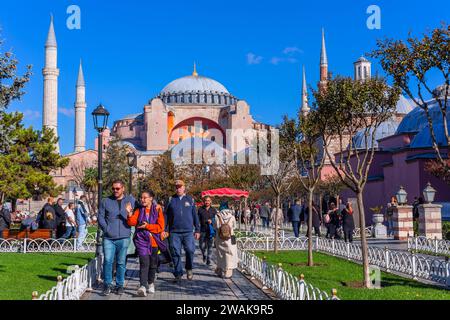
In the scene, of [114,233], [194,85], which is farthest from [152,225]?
[194,85]

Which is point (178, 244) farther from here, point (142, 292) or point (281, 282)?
point (281, 282)

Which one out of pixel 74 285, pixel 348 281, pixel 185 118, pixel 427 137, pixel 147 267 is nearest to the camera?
pixel 74 285

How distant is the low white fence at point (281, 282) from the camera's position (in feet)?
20.3

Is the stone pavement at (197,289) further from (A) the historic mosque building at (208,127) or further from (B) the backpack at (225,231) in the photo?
(A) the historic mosque building at (208,127)

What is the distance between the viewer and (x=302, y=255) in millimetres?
14172

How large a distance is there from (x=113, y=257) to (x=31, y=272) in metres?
3.00

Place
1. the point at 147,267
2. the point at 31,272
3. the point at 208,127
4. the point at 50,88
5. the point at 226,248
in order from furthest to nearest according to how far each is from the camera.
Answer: the point at 208,127, the point at 50,88, the point at 31,272, the point at 226,248, the point at 147,267

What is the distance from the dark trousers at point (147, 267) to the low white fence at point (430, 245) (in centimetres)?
897

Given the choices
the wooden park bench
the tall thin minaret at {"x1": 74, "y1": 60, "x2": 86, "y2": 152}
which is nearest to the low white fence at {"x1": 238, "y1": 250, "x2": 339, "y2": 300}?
the wooden park bench

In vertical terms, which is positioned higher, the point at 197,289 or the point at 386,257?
the point at 386,257

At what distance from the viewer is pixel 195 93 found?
78.8m

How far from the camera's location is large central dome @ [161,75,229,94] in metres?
80.1

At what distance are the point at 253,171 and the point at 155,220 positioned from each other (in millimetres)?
24261
